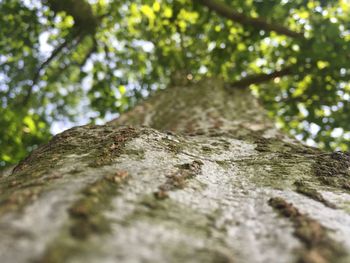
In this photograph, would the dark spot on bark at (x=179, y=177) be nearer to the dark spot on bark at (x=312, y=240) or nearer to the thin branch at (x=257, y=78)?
the dark spot on bark at (x=312, y=240)

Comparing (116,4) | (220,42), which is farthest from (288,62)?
(116,4)

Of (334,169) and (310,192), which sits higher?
(334,169)

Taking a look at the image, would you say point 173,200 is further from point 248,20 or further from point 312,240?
point 248,20

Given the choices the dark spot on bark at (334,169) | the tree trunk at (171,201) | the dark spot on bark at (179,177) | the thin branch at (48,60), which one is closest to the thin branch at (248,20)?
the thin branch at (48,60)

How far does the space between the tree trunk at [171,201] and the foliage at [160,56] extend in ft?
9.60

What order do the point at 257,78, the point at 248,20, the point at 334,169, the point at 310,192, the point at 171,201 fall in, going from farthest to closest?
the point at 257,78, the point at 248,20, the point at 334,169, the point at 310,192, the point at 171,201

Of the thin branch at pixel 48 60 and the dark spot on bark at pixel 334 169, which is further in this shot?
the thin branch at pixel 48 60

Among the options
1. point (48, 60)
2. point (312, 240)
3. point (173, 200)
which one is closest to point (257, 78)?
point (48, 60)

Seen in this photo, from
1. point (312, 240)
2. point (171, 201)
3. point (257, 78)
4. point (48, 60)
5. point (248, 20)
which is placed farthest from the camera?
point (48, 60)

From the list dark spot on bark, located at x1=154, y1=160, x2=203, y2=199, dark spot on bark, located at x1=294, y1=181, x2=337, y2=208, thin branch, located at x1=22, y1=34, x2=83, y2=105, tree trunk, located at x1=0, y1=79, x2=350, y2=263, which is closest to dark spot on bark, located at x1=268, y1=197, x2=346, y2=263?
tree trunk, located at x1=0, y1=79, x2=350, y2=263

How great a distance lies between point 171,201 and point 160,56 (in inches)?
224

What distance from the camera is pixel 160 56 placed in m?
6.77

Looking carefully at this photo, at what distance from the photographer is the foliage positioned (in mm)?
5208

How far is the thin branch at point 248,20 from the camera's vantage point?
16.0 feet
